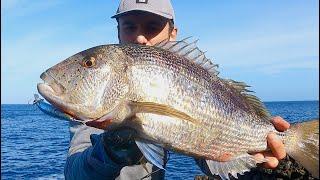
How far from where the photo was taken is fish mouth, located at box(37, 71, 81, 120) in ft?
13.2

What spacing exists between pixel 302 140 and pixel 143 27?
246 cm

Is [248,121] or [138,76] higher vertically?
[138,76]

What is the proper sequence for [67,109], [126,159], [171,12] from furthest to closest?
[171,12] < [126,159] < [67,109]

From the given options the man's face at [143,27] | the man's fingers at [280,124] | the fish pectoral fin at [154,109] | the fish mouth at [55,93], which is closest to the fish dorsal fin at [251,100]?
the man's fingers at [280,124]

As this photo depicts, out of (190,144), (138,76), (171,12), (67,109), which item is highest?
(171,12)

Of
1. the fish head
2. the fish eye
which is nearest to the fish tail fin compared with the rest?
the fish head

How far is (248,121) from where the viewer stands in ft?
15.7

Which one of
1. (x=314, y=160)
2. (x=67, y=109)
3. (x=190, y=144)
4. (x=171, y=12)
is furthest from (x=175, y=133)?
(x=171, y=12)

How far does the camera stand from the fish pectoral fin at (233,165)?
4527 mm

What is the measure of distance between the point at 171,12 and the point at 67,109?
247 cm

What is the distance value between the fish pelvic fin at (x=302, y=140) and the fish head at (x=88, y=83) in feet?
6.65

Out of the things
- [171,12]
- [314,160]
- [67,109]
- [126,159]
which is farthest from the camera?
[171,12]

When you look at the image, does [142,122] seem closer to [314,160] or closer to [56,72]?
[56,72]

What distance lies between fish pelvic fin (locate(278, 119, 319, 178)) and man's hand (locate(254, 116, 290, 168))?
80 millimetres
